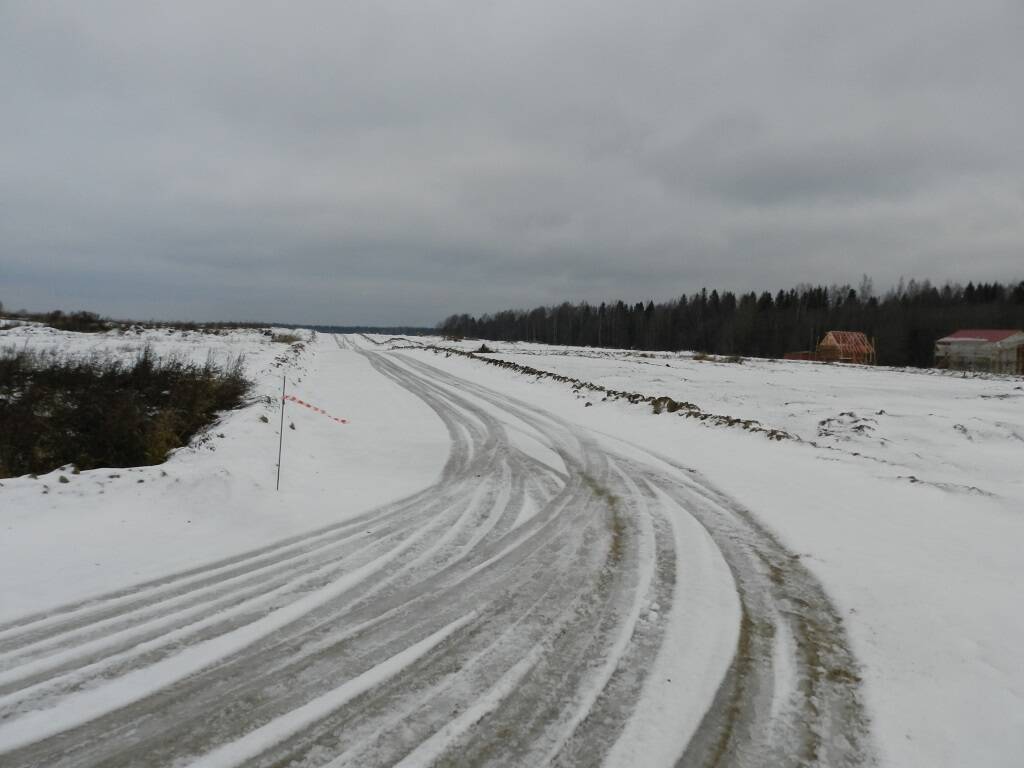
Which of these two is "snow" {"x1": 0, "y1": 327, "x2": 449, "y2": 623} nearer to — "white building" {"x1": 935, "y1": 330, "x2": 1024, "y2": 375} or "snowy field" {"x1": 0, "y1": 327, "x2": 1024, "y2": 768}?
"snowy field" {"x1": 0, "y1": 327, "x2": 1024, "y2": 768}

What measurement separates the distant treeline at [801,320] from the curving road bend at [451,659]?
9173 cm

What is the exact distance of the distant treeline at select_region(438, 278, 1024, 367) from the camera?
267ft

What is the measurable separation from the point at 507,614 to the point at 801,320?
333 ft

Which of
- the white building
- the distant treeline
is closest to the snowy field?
the white building

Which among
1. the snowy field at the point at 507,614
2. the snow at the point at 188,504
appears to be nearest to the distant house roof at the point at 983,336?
the snowy field at the point at 507,614

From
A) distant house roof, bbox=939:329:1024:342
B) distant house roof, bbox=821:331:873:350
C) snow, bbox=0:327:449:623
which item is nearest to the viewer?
snow, bbox=0:327:449:623

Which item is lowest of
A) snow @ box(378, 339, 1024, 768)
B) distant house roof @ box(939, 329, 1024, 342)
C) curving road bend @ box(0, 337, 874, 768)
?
curving road bend @ box(0, 337, 874, 768)

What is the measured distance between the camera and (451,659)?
3.79 meters

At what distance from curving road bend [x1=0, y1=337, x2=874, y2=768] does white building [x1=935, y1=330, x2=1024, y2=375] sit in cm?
6890

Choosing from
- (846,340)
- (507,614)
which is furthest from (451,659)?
(846,340)

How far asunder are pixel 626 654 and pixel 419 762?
166 cm

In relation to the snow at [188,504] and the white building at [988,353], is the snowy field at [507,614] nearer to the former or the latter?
the snow at [188,504]

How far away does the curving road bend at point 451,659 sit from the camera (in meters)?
2.99

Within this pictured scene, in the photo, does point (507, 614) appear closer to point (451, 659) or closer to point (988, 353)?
point (451, 659)
